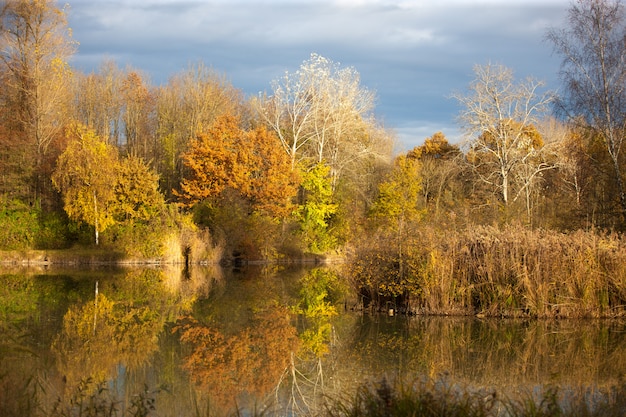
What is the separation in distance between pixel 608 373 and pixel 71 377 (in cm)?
740

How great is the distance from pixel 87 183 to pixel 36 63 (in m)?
8.85

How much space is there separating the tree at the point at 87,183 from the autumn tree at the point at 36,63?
383 centimetres

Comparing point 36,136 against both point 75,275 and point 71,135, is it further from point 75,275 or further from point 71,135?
point 75,275

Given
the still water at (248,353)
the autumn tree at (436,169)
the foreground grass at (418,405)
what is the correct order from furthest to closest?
1. the autumn tree at (436,169)
2. the still water at (248,353)
3. the foreground grass at (418,405)

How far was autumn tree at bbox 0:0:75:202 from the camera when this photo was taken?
39.2 metres

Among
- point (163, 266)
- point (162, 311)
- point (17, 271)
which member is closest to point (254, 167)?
point (163, 266)

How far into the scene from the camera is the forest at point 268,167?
2555 centimetres

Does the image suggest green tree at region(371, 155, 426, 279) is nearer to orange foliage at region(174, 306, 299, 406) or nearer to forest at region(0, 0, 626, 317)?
forest at region(0, 0, 626, 317)

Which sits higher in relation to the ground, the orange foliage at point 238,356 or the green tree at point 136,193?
the green tree at point 136,193

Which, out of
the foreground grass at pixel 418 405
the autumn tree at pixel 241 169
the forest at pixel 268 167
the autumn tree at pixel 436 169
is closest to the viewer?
the foreground grass at pixel 418 405

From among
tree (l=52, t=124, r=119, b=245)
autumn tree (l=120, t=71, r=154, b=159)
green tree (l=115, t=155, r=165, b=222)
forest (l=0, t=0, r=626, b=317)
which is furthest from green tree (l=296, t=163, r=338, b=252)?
autumn tree (l=120, t=71, r=154, b=159)

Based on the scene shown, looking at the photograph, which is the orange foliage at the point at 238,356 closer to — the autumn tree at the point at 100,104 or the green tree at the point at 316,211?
the green tree at the point at 316,211

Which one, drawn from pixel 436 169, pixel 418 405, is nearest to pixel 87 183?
pixel 436 169

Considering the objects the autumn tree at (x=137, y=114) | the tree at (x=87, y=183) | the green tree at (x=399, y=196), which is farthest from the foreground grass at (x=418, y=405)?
the autumn tree at (x=137, y=114)
